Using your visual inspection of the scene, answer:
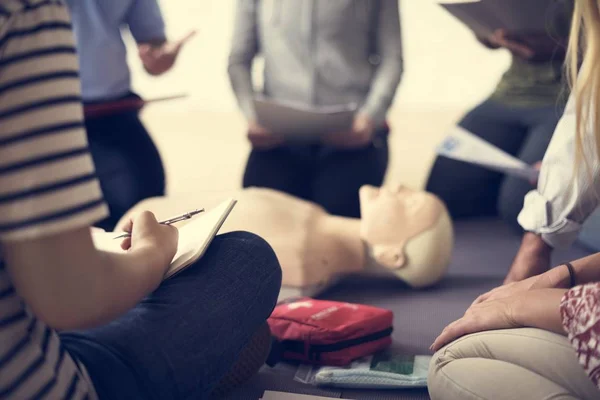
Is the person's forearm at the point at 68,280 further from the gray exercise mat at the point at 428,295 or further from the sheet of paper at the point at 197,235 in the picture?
the gray exercise mat at the point at 428,295

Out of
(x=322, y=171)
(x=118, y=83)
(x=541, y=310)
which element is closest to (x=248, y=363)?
(x=541, y=310)

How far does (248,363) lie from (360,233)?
51 cm

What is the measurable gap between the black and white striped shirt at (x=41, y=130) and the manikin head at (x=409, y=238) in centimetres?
97

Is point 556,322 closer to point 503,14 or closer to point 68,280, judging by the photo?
point 68,280

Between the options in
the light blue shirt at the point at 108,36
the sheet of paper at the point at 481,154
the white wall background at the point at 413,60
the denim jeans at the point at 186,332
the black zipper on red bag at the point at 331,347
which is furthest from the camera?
the white wall background at the point at 413,60

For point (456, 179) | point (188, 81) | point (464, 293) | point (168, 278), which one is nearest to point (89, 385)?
point (168, 278)

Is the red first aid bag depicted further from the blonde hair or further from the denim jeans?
the blonde hair

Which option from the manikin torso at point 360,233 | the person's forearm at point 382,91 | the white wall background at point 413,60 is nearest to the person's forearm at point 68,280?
the manikin torso at point 360,233

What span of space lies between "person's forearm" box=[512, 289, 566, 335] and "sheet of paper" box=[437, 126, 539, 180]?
1.88 feet

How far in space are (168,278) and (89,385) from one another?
19 cm

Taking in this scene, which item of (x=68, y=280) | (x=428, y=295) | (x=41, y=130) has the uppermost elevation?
(x=41, y=130)

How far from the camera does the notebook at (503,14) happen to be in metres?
1.53

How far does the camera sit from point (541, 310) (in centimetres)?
80

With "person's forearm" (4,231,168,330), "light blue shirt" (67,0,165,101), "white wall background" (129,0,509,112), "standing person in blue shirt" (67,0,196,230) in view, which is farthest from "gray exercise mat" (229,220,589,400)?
"white wall background" (129,0,509,112)
